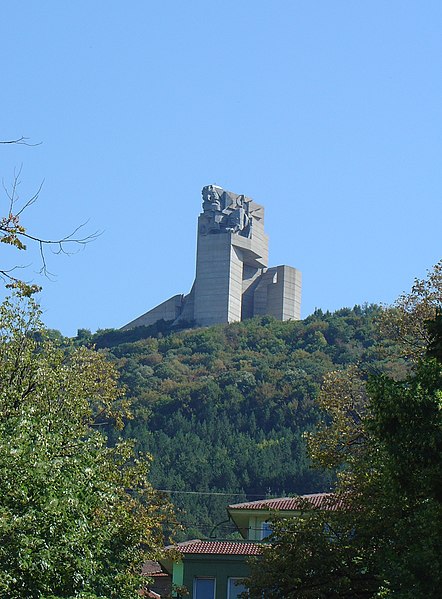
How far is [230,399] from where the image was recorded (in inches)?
6181

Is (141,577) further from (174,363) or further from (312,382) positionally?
(174,363)

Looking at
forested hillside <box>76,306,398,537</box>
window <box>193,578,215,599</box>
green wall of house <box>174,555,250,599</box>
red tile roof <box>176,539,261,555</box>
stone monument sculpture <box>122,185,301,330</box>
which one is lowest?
window <box>193,578,215,599</box>

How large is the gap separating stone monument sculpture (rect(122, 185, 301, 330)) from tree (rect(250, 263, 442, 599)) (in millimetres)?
140153

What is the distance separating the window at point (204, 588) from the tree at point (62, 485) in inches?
403

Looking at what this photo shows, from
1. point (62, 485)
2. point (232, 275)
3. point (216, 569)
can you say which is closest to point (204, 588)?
point (216, 569)

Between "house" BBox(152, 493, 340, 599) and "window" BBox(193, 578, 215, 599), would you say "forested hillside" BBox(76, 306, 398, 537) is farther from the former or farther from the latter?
"window" BBox(193, 578, 215, 599)

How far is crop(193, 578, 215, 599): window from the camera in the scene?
49750 mm

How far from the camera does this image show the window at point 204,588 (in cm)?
4975

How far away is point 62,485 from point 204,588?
24.0m

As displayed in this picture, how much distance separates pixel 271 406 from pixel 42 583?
127114 millimetres

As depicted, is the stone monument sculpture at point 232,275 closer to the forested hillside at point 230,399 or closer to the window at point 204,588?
the forested hillside at point 230,399

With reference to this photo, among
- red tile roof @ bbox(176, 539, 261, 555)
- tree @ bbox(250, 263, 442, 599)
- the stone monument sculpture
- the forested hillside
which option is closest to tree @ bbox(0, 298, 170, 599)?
tree @ bbox(250, 263, 442, 599)

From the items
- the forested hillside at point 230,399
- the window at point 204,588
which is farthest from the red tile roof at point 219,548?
the forested hillside at point 230,399

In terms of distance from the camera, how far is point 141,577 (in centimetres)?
3469
